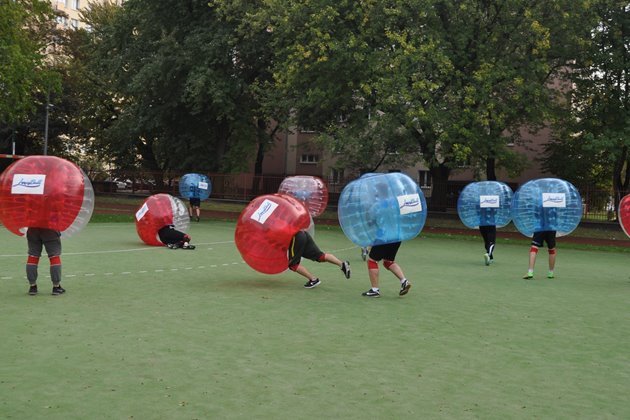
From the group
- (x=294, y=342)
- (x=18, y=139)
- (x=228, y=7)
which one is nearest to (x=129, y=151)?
(x=18, y=139)

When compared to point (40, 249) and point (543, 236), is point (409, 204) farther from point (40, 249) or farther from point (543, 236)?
point (40, 249)

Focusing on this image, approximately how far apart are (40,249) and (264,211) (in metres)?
3.37

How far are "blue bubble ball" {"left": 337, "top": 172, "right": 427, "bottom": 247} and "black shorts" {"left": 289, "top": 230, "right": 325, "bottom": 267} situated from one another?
0.87m

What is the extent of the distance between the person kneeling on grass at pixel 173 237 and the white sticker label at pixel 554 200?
8709 millimetres

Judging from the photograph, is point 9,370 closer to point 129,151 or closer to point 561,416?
point 561,416

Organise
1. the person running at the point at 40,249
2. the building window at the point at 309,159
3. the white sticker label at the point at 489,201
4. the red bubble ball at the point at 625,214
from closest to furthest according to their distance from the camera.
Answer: the person running at the point at 40,249
the red bubble ball at the point at 625,214
the white sticker label at the point at 489,201
the building window at the point at 309,159

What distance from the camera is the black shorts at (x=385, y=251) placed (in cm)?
1062

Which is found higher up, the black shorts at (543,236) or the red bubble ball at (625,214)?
the red bubble ball at (625,214)

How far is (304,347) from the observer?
7316 millimetres

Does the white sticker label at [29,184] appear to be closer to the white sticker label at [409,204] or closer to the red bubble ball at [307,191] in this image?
the white sticker label at [409,204]

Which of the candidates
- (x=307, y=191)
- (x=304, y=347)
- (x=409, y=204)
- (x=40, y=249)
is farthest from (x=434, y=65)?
(x=304, y=347)

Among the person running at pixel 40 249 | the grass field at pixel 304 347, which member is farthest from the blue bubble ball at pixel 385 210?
the person running at pixel 40 249

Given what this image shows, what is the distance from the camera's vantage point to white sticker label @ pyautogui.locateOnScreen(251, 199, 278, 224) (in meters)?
11.4

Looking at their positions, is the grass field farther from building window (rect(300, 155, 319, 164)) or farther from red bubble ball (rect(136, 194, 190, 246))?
building window (rect(300, 155, 319, 164))
